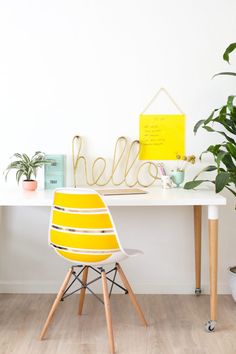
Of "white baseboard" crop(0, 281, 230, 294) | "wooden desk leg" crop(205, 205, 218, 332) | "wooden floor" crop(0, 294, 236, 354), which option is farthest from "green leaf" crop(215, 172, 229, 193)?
"white baseboard" crop(0, 281, 230, 294)

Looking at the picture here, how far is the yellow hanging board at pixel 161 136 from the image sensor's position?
3.43 m

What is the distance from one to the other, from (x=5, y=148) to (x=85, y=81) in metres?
0.70

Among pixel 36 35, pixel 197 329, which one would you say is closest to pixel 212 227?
pixel 197 329

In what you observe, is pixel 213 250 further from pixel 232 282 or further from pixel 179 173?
pixel 179 173

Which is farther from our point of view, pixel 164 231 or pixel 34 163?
pixel 164 231

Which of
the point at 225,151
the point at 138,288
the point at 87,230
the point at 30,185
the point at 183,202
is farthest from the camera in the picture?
the point at 138,288

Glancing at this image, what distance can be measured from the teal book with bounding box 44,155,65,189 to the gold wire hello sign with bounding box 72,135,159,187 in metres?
0.18

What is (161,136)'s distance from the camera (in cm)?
346

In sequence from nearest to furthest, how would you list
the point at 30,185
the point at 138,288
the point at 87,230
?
1. the point at 87,230
2. the point at 30,185
3. the point at 138,288

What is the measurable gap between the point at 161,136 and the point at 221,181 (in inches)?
28.3

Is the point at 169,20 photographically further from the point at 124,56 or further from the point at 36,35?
the point at 36,35

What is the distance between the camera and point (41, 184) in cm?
346

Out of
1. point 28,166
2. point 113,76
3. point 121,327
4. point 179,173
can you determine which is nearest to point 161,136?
point 179,173

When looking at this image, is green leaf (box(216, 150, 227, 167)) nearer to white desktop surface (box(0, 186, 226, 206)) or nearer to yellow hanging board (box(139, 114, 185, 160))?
white desktop surface (box(0, 186, 226, 206))
